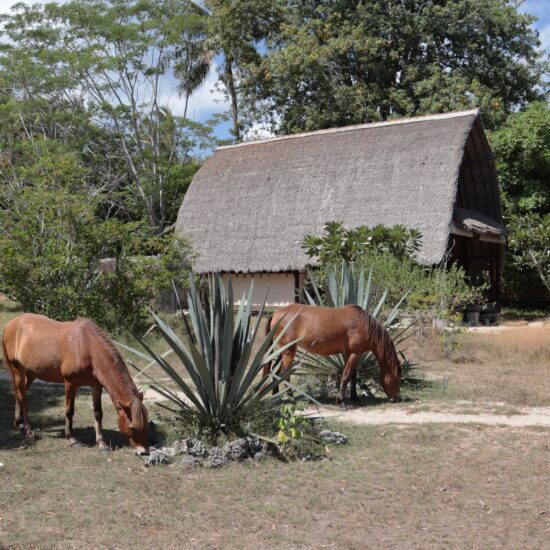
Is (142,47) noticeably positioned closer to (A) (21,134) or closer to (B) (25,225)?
(A) (21,134)

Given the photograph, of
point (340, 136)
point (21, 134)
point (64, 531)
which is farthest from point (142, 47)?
point (64, 531)

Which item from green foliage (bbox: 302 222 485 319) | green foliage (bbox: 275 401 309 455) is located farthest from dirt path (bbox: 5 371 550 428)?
green foliage (bbox: 302 222 485 319)

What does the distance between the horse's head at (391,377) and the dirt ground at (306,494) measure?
634 mm

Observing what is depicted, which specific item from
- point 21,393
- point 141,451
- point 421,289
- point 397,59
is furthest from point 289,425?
point 397,59

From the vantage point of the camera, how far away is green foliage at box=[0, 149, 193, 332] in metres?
11.8

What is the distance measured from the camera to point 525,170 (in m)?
20.4

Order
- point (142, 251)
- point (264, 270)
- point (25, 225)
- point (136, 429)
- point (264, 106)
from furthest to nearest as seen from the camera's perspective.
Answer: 1. point (264, 106)
2. point (264, 270)
3. point (142, 251)
4. point (25, 225)
5. point (136, 429)

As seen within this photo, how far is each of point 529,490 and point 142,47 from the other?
2210cm

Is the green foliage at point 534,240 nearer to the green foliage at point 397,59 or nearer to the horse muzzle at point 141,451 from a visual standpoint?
the green foliage at point 397,59

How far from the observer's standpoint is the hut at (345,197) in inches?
671

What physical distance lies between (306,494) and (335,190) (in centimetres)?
1421

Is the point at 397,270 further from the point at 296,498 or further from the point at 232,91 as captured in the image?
the point at 232,91

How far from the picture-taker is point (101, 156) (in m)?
25.0

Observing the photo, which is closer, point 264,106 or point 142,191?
point 142,191
